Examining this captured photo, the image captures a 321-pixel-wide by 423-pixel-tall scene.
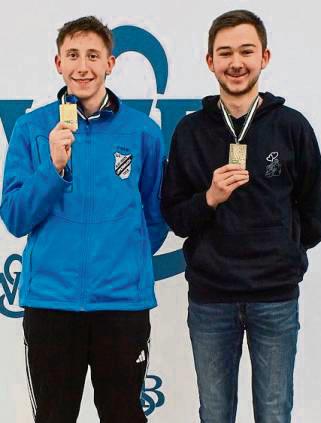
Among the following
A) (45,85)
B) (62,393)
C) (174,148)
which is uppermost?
(45,85)

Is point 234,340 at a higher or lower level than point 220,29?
lower

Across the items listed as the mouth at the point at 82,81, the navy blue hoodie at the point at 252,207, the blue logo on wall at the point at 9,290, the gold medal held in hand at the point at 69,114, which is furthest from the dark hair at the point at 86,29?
the blue logo on wall at the point at 9,290

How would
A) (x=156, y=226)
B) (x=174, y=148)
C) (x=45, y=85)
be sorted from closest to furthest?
(x=174, y=148), (x=156, y=226), (x=45, y=85)

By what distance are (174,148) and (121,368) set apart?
0.65 metres

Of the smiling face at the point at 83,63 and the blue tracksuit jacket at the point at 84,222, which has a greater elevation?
the smiling face at the point at 83,63

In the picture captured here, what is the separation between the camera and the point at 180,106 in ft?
7.28

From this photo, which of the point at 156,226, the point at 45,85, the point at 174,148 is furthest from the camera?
the point at 45,85

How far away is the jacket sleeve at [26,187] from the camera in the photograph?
1.51 metres

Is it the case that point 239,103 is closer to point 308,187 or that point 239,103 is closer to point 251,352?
point 308,187

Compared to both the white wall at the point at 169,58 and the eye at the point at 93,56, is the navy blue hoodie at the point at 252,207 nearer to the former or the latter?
the eye at the point at 93,56

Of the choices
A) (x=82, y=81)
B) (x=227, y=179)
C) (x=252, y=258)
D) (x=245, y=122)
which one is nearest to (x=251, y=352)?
(x=252, y=258)

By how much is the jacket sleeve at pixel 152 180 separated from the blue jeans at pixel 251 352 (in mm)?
304

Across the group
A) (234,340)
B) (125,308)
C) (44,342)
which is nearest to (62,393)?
(44,342)

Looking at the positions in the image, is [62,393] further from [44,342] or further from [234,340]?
[234,340]
